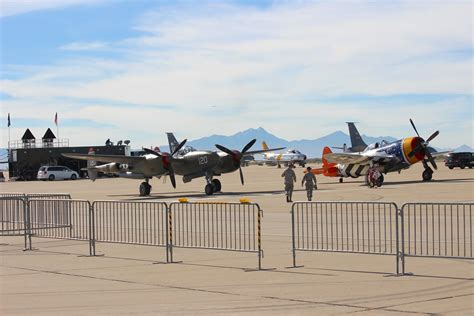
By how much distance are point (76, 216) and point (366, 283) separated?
30.4 ft

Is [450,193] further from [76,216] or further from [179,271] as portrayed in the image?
[179,271]

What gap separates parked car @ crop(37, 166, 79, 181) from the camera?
8050 centimetres

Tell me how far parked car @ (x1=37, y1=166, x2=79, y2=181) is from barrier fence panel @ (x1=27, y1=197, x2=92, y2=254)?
64.1m

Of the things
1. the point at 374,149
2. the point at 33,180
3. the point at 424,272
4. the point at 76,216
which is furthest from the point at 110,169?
the point at 33,180

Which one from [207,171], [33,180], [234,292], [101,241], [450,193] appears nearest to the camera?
[234,292]

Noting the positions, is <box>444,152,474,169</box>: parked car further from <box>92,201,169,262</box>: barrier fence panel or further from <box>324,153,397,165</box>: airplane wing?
<box>92,201,169,262</box>: barrier fence panel

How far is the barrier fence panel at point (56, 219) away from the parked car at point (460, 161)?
215ft

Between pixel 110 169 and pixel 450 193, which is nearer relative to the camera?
pixel 450 193

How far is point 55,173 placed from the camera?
8069 cm

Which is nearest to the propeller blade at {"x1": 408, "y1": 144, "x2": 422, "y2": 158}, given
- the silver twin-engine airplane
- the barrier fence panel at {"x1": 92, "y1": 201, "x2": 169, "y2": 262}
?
the silver twin-engine airplane

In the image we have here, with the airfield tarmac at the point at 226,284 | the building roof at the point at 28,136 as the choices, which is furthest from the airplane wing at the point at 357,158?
the building roof at the point at 28,136

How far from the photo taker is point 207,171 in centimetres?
4216

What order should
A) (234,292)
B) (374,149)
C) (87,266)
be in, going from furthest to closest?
(374,149) → (87,266) → (234,292)

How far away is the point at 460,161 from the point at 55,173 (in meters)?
44.0
